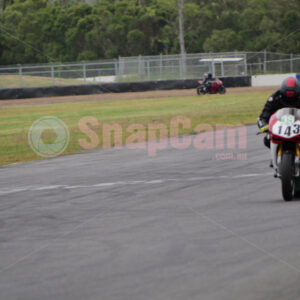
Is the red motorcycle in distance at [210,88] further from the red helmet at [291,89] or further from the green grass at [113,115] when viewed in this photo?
the red helmet at [291,89]

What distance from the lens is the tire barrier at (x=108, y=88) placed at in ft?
134

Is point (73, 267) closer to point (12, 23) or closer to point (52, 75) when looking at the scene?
point (52, 75)

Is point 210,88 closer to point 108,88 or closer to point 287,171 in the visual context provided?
point 108,88

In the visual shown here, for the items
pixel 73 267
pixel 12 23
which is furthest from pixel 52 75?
pixel 73 267

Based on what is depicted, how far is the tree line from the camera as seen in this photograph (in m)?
66.1

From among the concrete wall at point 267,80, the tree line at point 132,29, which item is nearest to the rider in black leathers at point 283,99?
the concrete wall at point 267,80

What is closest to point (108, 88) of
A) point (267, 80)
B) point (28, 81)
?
point (28, 81)

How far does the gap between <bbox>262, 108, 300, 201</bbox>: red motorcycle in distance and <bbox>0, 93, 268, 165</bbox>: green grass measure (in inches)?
302

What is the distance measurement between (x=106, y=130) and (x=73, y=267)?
15128 millimetres

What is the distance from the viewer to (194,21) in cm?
7238

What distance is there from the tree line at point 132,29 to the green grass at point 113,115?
32.5m

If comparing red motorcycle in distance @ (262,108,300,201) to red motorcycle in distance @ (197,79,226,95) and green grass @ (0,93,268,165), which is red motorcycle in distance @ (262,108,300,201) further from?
red motorcycle in distance @ (197,79,226,95)

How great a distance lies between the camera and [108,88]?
42750 mm

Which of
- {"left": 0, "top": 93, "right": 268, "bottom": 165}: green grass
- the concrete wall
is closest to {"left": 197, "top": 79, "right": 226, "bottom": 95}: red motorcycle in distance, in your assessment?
{"left": 0, "top": 93, "right": 268, "bottom": 165}: green grass
